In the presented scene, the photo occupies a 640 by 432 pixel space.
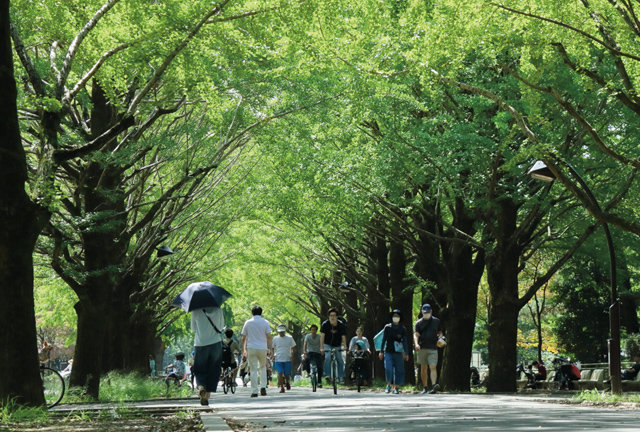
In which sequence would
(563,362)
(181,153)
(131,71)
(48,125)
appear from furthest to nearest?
(563,362) < (181,153) < (131,71) < (48,125)

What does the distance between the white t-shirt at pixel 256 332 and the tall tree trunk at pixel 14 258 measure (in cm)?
634

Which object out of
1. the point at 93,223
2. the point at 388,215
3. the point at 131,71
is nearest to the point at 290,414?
the point at 131,71

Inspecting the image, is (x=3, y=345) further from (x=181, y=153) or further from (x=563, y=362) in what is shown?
(x=563, y=362)

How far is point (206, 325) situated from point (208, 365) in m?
0.67

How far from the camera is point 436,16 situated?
14.5 m

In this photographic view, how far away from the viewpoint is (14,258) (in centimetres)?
1135

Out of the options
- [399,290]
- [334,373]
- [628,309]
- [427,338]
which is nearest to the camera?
[427,338]

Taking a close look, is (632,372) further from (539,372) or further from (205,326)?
(205,326)

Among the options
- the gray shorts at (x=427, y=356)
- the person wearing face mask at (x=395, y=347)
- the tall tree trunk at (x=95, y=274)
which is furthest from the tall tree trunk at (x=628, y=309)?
the tall tree trunk at (x=95, y=274)

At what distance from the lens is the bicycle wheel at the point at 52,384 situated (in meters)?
15.4

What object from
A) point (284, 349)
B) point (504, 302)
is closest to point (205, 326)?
point (284, 349)

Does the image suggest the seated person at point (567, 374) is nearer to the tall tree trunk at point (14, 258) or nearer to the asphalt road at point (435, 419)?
the asphalt road at point (435, 419)

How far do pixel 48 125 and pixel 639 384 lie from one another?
1910 cm

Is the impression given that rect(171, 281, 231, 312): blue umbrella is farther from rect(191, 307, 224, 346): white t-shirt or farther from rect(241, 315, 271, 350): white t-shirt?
rect(241, 315, 271, 350): white t-shirt
